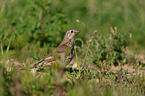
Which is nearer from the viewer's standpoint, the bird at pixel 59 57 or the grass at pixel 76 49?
the grass at pixel 76 49

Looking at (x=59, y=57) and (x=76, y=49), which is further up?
(x=76, y=49)

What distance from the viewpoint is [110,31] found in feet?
19.2

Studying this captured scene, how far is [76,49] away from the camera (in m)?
5.79

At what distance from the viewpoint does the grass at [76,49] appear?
10.3 ft

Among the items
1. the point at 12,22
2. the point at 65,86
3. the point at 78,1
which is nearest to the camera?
the point at 65,86

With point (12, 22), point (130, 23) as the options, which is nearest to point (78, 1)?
point (130, 23)

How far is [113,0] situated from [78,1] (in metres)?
1.69

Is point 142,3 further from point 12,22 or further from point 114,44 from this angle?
point 12,22

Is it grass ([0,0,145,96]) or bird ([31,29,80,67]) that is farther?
bird ([31,29,80,67])

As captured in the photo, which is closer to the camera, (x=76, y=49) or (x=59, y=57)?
(x=59, y=57)

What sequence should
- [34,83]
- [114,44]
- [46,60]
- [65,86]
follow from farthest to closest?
[114,44] < [46,60] < [65,86] < [34,83]

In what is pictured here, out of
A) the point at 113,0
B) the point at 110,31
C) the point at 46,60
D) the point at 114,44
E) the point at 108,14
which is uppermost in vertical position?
the point at 113,0

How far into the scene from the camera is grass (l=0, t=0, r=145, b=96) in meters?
3.15

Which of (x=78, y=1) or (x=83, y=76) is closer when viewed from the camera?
(x=83, y=76)
